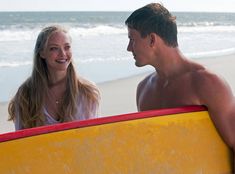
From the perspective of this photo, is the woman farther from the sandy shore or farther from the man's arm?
the sandy shore

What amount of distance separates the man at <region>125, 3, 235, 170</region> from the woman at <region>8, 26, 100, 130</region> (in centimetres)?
92

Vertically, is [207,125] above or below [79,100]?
above

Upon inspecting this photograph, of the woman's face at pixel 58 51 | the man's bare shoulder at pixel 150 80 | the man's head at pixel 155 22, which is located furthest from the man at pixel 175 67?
the woman's face at pixel 58 51

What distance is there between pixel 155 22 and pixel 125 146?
1.96ft

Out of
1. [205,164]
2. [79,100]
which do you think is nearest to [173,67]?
[205,164]

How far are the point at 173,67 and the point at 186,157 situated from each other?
1.45ft

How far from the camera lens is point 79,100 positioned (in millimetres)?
3107

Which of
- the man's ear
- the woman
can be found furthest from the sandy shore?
the man's ear

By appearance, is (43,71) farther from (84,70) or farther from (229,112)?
(84,70)

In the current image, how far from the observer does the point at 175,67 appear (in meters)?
2.25

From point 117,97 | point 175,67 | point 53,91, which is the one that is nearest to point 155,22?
point 175,67

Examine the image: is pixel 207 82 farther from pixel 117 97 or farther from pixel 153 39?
pixel 117 97

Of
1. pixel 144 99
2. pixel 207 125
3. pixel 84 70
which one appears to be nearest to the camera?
pixel 207 125

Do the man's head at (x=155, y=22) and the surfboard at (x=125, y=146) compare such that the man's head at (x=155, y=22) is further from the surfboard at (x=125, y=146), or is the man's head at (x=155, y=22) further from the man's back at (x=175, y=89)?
the surfboard at (x=125, y=146)
